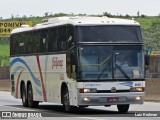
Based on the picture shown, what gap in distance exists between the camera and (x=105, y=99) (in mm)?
24469

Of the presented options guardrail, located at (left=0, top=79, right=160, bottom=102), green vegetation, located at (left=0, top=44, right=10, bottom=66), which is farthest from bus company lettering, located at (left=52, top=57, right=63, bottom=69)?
green vegetation, located at (left=0, top=44, right=10, bottom=66)

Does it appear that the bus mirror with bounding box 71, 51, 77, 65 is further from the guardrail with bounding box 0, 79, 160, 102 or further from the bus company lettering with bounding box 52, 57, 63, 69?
the guardrail with bounding box 0, 79, 160, 102

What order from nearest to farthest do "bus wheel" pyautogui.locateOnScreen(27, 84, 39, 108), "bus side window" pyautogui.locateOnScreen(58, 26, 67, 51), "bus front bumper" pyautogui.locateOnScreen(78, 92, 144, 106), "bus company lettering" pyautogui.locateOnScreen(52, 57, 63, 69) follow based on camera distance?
"bus front bumper" pyautogui.locateOnScreen(78, 92, 144, 106) → "bus side window" pyautogui.locateOnScreen(58, 26, 67, 51) → "bus company lettering" pyautogui.locateOnScreen(52, 57, 63, 69) → "bus wheel" pyautogui.locateOnScreen(27, 84, 39, 108)

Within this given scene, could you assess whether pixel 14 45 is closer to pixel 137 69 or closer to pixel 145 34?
pixel 137 69

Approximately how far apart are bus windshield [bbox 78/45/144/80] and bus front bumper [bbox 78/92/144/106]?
60 centimetres

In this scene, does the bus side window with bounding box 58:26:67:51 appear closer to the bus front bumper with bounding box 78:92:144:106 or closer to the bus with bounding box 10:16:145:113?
the bus with bounding box 10:16:145:113

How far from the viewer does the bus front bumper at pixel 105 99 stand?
24438 millimetres

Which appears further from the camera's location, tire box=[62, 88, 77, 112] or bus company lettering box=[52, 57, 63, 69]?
bus company lettering box=[52, 57, 63, 69]

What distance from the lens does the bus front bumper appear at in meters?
24.4

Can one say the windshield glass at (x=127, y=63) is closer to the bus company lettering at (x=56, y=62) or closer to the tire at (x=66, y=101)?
the tire at (x=66, y=101)

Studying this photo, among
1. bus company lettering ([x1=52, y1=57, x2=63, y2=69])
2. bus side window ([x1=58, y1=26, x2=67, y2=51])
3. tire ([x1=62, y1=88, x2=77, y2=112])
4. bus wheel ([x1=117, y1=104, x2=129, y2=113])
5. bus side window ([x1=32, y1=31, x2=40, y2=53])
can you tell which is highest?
bus side window ([x1=58, y1=26, x2=67, y2=51])

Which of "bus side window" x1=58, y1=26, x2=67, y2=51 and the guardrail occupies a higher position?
"bus side window" x1=58, y1=26, x2=67, y2=51

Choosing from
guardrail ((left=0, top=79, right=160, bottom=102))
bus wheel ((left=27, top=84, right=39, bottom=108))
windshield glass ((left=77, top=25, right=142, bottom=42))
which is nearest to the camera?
windshield glass ((left=77, top=25, right=142, bottom=42))

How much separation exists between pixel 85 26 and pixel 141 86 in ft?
9.57
